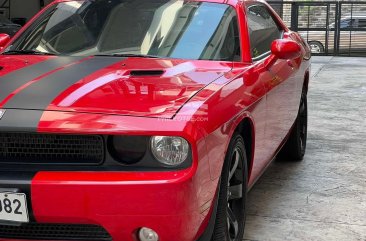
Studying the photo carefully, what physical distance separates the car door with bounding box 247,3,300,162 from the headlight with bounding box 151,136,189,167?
1.28 m

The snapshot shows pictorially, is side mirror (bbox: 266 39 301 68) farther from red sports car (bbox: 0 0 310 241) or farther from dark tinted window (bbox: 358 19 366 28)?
dark tinted window (bbox: 358 19 366 28)

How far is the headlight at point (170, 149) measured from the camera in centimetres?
222

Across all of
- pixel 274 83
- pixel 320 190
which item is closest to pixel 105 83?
pixel 274 83

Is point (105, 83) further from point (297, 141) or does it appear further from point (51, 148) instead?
point (297, 141)

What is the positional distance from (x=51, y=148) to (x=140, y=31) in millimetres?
1353

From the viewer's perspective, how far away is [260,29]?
13.1ft

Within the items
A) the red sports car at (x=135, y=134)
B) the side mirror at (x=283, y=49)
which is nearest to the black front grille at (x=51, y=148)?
the red sports car at (x=135, y=134)

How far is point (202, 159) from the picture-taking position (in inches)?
88.4

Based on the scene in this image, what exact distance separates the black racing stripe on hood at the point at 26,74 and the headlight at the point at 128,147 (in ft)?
1.81

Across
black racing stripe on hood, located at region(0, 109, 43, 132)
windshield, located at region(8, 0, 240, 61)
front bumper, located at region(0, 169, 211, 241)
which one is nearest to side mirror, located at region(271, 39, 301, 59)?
windshield, located at region(8, 0, 240, 61)

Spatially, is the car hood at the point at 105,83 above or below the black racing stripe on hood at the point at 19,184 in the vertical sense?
above

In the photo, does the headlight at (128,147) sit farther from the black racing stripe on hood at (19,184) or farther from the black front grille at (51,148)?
the black racing stripe on hood at (19,184)

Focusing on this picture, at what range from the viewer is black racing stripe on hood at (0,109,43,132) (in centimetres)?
221

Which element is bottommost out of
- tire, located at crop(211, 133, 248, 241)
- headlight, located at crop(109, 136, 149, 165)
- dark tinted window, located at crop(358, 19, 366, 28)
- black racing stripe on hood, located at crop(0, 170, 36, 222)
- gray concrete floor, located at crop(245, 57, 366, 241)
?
dark tinted window, located at crop(358, 19, 366, 28)
